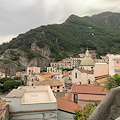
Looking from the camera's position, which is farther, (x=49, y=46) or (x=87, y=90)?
(x=49, y=46)

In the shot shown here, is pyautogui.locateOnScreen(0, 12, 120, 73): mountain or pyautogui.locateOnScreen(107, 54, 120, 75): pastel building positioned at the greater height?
pyautogui.locateOnScreen(0, 12, 120, 73): mountain

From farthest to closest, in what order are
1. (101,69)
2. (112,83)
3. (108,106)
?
(101,69), (112,83), (108,106)

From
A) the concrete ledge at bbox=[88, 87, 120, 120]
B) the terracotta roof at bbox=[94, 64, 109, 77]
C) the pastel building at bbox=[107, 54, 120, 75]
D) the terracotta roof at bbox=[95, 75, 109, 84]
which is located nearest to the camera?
the concrete ledge at bbox=[88, 87, 120, 120]

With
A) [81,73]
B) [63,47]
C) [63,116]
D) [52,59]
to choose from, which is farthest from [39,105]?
[63,47]

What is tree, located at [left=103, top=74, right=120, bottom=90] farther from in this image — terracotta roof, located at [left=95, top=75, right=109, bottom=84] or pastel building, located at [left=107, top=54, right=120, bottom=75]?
terracotta roof, located at [left=95, top=75, right=109, bottom=84]

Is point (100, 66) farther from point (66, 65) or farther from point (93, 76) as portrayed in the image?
point (66, 65)

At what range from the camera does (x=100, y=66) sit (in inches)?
1182

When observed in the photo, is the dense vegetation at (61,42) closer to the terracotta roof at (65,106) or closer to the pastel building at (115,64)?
the pastel building at (115,64)

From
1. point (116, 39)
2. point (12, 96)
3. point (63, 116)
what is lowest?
point (63, 116)

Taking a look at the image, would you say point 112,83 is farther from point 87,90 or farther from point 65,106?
point 87,90

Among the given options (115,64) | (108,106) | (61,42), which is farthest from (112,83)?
(61,42)

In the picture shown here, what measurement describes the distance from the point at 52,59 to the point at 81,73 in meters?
80.5

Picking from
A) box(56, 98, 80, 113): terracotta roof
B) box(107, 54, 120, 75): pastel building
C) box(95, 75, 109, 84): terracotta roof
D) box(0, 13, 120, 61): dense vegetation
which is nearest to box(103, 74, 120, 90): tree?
box(56, 98, 80, 113): terracotta roof

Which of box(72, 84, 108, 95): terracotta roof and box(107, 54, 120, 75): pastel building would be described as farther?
box(107, 54, 120, 75): pastel building
